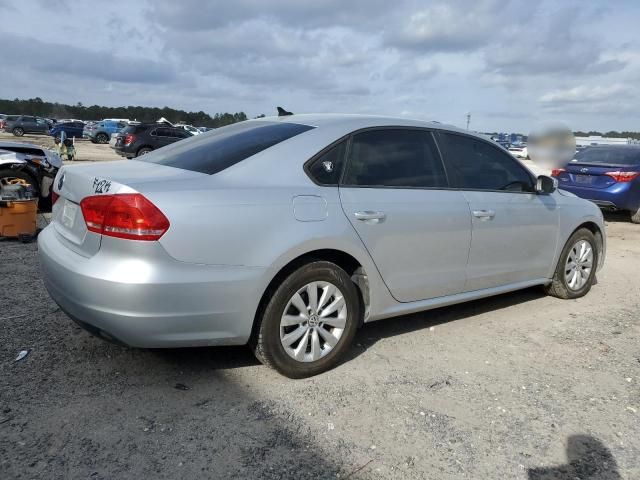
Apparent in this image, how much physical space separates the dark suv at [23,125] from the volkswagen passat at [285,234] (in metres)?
44.3

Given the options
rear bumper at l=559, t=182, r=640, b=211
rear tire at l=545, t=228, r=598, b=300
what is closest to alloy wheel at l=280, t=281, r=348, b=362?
rear tire at l=545, t=228, r=598, b=300

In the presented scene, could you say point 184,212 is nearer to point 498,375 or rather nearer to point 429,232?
point 429,232

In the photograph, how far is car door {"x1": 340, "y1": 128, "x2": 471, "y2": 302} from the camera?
360cm

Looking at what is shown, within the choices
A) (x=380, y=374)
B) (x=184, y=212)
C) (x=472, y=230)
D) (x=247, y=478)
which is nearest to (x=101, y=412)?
(x=247, y=478)

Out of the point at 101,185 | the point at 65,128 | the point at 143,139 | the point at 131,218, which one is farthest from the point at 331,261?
the point at 65,128

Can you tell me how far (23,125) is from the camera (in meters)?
42.5

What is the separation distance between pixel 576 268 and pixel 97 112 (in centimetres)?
10459

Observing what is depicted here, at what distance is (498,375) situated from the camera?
144 inches

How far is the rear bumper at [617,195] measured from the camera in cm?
1017

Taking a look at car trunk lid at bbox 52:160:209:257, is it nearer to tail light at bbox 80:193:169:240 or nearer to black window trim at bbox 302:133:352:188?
tail light at bbox 80:193:169:240

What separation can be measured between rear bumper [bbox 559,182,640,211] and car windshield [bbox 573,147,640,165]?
0.71 m

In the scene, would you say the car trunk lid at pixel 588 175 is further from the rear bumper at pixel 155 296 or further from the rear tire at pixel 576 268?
the rear bumper at pixel 155 296

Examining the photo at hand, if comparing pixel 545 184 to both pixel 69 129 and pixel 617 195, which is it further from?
pixel 69 129

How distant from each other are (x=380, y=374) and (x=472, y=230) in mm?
1334
